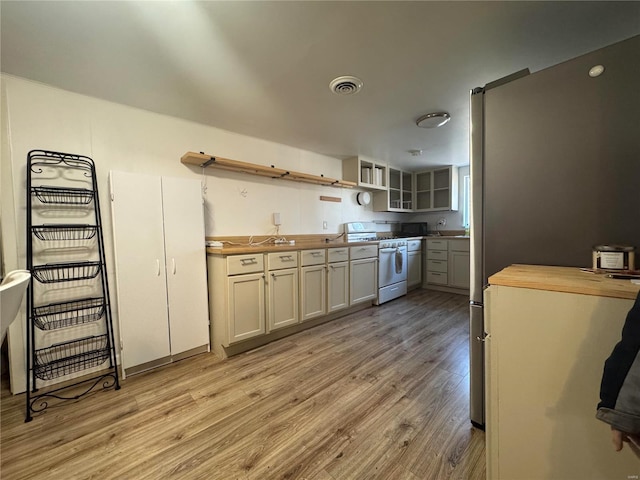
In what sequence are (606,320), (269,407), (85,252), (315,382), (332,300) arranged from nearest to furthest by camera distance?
(606,320)
(269,407)
(315,382)
(85,252)
(332,300)

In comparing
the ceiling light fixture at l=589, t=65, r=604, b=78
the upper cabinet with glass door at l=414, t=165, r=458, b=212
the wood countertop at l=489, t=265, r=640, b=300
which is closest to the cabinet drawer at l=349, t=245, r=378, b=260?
the upper cabinet with glass door at l=414, t=165, r=458, b=212

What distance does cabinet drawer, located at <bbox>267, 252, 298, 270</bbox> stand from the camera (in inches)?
97.7

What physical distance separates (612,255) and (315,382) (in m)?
1.75

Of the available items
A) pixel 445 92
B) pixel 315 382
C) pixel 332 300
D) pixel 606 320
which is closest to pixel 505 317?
pixel 606 320

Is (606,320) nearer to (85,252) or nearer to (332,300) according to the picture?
(332,300)

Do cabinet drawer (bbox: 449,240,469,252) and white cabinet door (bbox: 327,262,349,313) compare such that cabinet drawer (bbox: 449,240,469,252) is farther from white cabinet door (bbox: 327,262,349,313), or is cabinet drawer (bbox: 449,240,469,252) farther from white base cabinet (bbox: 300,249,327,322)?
white base cabinet (bbox: 300,249,327,322)

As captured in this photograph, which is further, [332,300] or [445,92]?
[332,300]

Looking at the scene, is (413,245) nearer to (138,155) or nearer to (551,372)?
(551,372)

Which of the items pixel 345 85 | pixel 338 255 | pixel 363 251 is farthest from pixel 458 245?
pixel 345 85

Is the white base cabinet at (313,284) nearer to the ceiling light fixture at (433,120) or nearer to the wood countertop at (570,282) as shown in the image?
the ceiling light fixture at (433,120)

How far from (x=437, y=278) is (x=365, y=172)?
224 cm

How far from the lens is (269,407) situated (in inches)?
62.9

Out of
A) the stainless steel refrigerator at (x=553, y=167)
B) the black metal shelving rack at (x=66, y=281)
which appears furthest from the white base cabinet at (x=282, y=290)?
the stainless steel refrigerator at (x=553, y=167)

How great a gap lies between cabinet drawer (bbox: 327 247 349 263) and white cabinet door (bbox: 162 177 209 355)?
1356 mm
